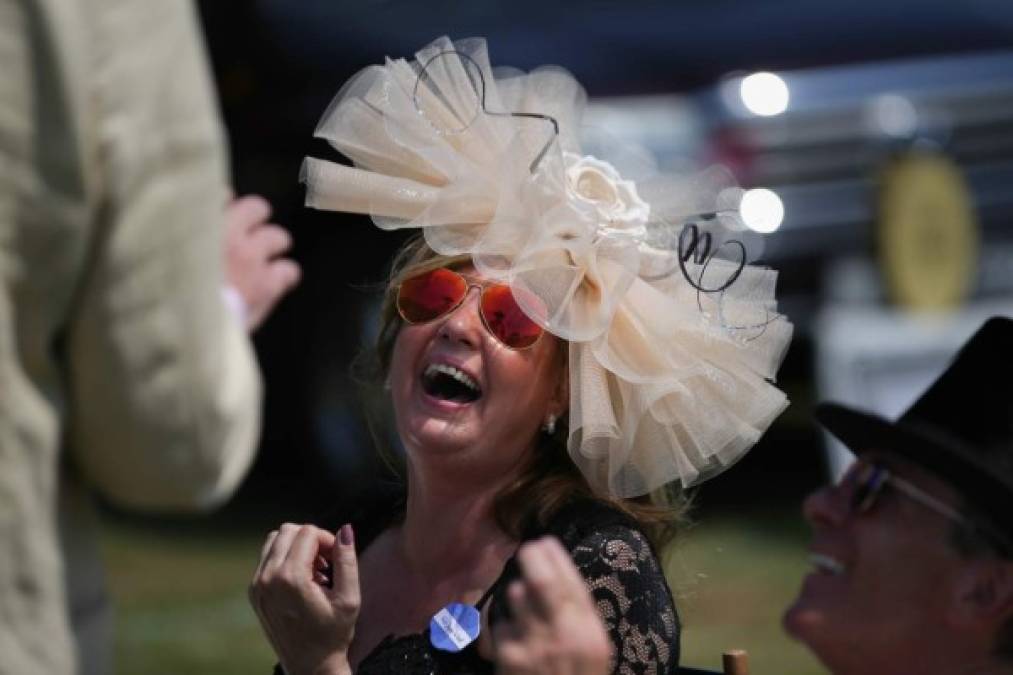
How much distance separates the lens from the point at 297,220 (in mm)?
7051

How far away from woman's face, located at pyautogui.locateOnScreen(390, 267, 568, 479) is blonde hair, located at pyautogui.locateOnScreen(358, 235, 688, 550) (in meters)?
0.05

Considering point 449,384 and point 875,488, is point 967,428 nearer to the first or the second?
point 875,488

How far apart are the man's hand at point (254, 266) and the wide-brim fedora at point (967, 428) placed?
73 centimetres

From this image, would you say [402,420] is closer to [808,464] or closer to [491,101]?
[491,101]

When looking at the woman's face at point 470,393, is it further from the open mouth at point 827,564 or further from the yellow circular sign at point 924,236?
the yellow circular sign at point 924,236


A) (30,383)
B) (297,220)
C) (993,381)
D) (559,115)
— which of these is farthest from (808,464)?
(30,383)

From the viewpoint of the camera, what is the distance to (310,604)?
2477mm

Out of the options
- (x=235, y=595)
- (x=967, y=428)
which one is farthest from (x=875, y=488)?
(x=235, y=595)

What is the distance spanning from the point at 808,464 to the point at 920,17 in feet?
6.93

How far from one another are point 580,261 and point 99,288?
4.19 ft

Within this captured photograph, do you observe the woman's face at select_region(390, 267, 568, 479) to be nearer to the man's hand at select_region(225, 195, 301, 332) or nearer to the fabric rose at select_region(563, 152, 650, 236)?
the fabric rose at select_region(563, 152, 650, 236)

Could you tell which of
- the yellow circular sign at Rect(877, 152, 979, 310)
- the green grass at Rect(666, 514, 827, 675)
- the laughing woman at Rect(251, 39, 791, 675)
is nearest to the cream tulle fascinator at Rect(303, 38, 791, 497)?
the laughing woman at Rect(251, 39, 791, 675)

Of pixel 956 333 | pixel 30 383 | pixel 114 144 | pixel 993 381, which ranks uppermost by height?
pixel 114 144

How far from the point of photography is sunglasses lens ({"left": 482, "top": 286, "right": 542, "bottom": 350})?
2.72 m
